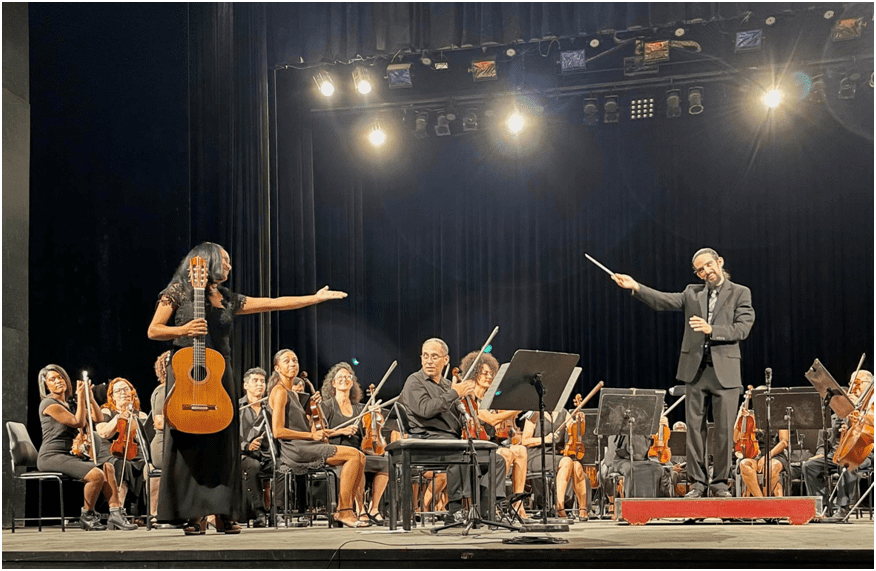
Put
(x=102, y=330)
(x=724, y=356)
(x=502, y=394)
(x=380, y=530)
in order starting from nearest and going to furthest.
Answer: (x=502, y=394) < (x=380, y=530) < (x=724, y=356) < (x=102, y=330)

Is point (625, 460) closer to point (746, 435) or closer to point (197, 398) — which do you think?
point (746, 435)

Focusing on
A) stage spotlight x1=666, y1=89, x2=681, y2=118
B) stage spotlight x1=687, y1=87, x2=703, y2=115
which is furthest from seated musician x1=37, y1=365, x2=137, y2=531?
stage spotlight x1=687, y1=87, x2=703, y2=115

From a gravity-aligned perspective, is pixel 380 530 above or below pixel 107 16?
below

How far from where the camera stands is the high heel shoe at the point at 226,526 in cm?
520

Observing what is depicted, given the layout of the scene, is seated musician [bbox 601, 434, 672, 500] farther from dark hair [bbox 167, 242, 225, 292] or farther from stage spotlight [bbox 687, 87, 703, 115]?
dark hair [bbox 167, 242, 225, 292]

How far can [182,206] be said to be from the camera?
9992 mm

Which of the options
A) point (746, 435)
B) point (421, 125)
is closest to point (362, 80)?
point (421, 125)

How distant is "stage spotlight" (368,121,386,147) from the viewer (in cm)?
1224

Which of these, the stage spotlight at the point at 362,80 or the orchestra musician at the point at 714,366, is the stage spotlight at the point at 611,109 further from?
the orchestra musician at the point at 714,366

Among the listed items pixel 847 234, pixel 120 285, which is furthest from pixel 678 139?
pixel 120 285

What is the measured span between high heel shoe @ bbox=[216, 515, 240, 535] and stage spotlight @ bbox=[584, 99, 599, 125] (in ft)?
24.3

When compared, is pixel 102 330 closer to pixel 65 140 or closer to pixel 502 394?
pixel 65 140

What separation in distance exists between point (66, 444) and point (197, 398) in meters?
2.93

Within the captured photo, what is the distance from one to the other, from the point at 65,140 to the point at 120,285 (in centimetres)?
152
